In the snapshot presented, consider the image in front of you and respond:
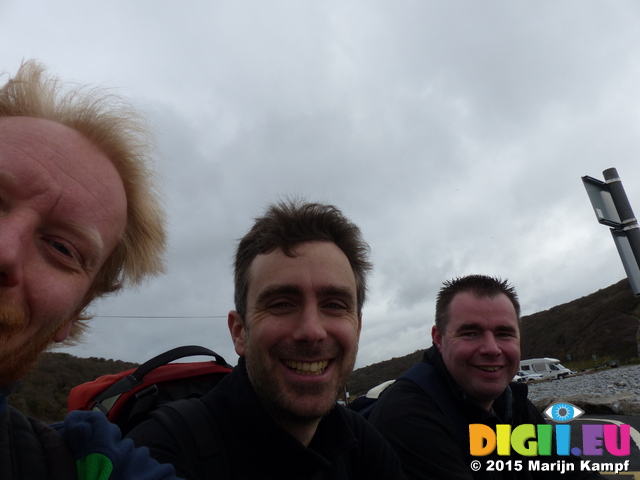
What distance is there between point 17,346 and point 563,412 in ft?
39.2

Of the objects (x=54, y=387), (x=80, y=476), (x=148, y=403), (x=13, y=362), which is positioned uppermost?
(x=54, y=387)

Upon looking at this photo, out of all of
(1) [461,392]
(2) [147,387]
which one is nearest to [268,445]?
(2) [147,387]

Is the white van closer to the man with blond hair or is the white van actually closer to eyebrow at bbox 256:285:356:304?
eyebrow at bbox 256:285:356:304

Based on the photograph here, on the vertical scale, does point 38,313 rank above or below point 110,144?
below

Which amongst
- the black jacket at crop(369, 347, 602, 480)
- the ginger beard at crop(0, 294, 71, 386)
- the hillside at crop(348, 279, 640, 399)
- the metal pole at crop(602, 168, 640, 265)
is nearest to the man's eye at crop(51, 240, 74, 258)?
the ginger beard at crop(0, 294, 71, 386)

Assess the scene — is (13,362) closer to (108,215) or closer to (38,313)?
(38,313)

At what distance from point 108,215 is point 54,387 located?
18602 mm

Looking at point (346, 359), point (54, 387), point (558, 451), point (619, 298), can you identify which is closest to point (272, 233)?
point (346, 359)

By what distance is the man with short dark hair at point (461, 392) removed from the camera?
A: 2.73m

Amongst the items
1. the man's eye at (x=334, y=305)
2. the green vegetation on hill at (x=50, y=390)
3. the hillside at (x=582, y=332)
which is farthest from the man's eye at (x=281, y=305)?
the hillside at (x=582, y=332)

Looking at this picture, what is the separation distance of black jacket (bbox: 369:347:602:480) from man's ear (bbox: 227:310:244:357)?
1.22m

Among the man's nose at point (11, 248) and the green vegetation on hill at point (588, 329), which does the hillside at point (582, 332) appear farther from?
the man's nose at point (11, 248)

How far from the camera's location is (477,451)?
2855mm

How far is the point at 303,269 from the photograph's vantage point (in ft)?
7.37
